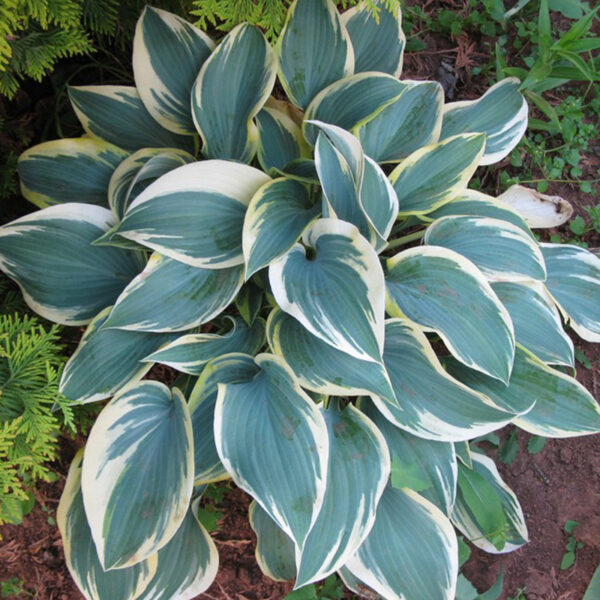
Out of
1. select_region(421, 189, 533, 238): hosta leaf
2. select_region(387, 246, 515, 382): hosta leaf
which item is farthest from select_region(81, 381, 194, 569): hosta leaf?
select_region(421, 189, 533, 238): hosta leaf

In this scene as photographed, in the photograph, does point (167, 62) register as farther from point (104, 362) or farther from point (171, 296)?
point (104, 362)

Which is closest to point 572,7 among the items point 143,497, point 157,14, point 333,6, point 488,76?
point 488,76

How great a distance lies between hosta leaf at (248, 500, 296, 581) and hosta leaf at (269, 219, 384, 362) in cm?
54

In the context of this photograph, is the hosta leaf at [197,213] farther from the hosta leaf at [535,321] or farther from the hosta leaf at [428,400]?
the hosta leaf at [535,321]

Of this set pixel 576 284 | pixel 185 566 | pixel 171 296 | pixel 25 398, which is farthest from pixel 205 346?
pixel 576 284

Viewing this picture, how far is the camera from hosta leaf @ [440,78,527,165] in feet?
4.69

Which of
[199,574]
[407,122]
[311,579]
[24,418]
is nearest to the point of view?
[24,418]

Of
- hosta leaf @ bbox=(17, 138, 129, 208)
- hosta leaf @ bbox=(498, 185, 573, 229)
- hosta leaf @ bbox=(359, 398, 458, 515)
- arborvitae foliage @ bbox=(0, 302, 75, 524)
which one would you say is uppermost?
hosta leaf @ bbox=(17, 138, 129, 208)

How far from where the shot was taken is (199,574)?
123cm

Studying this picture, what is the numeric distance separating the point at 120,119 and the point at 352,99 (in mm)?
523

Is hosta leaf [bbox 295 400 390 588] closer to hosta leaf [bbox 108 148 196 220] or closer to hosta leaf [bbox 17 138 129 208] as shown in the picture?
hosta leaf [bbox 108 148 196 220]

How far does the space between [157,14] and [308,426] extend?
0.87 metres

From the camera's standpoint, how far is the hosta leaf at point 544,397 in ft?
4.25

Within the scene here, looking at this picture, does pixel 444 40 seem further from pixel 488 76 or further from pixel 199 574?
pixel 199 574
